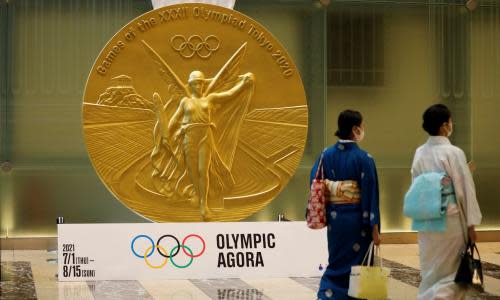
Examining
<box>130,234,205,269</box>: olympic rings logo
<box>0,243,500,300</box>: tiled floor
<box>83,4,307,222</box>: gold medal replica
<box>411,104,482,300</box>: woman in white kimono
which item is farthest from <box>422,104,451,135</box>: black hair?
<box>83,4,307,222</box>: gold medal replica

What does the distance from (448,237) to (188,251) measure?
2.77 metres

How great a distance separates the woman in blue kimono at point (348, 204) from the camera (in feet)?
18.8

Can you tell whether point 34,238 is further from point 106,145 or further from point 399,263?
point 399,263

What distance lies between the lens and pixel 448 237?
5.32m

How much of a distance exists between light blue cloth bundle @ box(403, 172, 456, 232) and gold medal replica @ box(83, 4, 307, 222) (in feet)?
9.69

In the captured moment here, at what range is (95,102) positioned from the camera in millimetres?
7988

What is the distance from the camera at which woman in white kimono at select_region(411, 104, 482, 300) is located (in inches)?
208

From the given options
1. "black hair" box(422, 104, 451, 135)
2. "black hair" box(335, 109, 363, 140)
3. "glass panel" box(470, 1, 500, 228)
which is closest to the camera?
"black hair" box(422, 104, 451, 135)

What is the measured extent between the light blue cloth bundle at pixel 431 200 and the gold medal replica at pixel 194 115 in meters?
2.95

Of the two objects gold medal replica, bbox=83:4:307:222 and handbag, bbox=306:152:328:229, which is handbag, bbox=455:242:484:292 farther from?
gold medal replica, bbox=83:4:307:222

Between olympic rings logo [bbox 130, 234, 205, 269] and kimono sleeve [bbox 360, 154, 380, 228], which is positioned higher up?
kimono sleeve [bbox 360, 154, 380, 228]

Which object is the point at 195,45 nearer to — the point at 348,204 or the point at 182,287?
the point at 182,287

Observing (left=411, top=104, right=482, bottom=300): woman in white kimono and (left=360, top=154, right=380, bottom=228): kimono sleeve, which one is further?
(left=360, top=154, right=380, bottom=228): kimono sleeve

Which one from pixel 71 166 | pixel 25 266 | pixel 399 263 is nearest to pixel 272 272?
pixel 399 263
